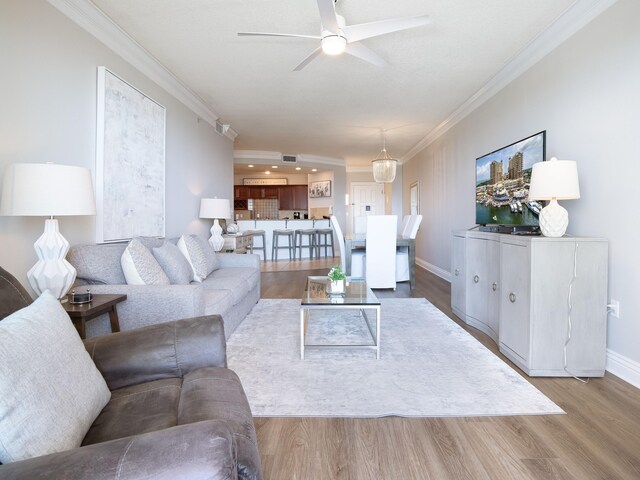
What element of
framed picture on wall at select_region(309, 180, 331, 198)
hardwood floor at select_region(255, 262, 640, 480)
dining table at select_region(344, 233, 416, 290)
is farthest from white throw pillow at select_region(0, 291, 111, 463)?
framed picture on wall at select_region(309, 180, 331, 198)

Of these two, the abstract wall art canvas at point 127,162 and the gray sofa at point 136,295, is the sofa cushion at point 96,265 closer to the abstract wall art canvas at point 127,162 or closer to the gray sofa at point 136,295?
the gray sofa at point 136,295

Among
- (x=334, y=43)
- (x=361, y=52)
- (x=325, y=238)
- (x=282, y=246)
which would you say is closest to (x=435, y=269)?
(x=325, y=238)

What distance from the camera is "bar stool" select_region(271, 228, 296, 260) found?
8633 mm

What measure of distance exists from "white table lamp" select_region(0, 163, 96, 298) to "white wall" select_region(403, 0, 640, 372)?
333cm

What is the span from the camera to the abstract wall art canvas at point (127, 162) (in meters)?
2.93

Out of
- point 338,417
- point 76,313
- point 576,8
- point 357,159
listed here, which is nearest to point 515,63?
point 576,8

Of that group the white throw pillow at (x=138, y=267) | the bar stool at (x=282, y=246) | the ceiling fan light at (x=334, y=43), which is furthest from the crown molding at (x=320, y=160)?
the white throw pillow at (x=138, y=267)

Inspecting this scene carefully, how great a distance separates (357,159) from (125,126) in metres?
7.26

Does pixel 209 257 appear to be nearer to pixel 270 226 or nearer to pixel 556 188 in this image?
pixel 556 188

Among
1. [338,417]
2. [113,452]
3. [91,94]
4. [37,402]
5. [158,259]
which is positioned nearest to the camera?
[113,452]

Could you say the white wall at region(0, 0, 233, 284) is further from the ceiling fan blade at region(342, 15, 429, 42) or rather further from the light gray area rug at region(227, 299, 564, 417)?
the ceiling fan blade at region(342, 15, 429, 42)

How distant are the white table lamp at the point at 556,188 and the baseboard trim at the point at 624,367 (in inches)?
34.9

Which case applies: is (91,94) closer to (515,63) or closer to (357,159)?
(515,63)

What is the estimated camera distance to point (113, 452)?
0.67 metres
